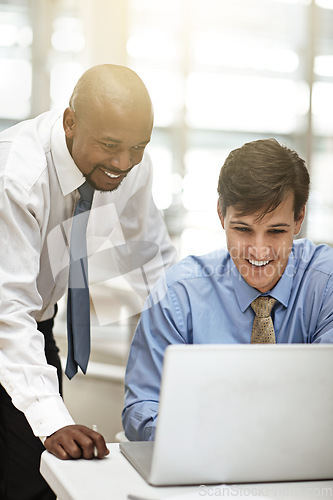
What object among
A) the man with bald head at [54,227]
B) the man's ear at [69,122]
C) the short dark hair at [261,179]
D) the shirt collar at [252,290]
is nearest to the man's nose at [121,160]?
the man with bald head at [54,227]

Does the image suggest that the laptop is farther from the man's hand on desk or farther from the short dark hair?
the short dark hair

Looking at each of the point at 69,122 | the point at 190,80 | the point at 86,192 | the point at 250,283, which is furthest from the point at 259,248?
the point at 190,80

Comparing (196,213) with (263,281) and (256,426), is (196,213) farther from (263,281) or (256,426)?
(256,426)

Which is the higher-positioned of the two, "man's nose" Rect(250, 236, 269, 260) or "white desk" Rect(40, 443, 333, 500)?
"man's nose" Rect(250, 236, 269, 260)

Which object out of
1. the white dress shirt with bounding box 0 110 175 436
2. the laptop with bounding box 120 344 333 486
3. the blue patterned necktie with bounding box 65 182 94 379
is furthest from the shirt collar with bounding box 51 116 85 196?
the laptop with bounding box 120 344 333 486

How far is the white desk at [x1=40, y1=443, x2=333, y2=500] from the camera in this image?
0.88m

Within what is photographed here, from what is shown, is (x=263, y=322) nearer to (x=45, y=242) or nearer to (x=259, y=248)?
(x=259, y=248)

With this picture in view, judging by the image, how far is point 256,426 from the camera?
0.89 meters

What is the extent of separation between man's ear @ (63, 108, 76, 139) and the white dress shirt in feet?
0.05

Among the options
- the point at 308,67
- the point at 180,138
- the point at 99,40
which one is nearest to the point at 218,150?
the point at 180,138

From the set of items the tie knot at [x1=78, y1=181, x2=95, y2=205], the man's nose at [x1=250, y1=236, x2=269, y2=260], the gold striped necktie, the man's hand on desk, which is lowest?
the man's hand on desk

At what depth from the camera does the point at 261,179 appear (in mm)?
1442

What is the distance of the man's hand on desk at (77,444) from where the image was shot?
1020mm

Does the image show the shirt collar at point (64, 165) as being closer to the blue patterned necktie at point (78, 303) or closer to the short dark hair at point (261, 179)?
the blue patterned necktie at point (78, 303)
